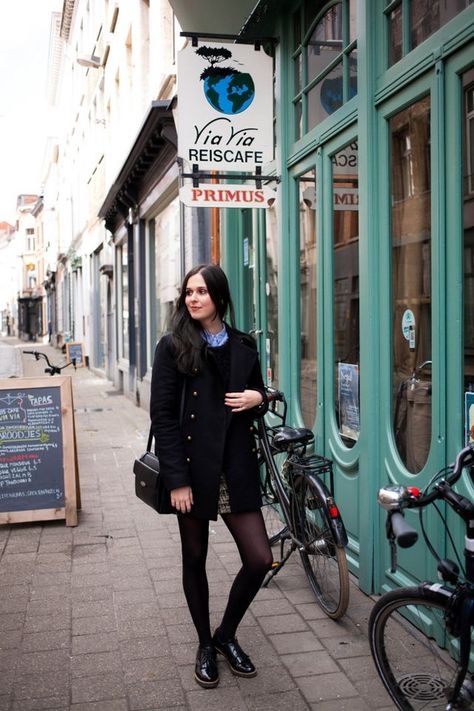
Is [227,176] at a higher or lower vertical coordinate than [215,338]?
higher

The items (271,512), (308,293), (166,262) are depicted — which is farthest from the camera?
(166,262)

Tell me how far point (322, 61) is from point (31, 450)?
3.72 m

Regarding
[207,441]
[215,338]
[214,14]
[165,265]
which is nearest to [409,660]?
[207,441]

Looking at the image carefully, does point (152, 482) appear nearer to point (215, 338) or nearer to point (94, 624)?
point (215, 338)

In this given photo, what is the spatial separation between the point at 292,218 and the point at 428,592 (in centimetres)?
395

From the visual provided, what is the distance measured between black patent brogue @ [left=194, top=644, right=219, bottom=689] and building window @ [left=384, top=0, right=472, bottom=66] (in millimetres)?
3221

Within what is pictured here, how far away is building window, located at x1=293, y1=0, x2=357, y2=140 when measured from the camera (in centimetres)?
509

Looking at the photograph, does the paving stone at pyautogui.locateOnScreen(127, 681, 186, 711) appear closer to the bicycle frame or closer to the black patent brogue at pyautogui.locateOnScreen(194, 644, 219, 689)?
the black patent brogue at pyautogui.locateOnScreen(194, 644, 219, 689)

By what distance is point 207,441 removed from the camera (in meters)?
3.51

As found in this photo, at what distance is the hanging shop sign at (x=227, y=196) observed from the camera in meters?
6.21

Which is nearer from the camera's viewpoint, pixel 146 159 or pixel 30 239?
pixel 146 159

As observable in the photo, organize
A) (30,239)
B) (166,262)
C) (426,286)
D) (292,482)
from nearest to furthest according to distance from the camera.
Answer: (426,286) < (292,482) < (166,262) < (30,239)

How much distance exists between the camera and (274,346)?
6.99 meters

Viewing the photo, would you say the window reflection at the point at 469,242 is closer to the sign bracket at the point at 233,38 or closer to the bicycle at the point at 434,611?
the bicycle at the point at 434,611
